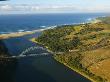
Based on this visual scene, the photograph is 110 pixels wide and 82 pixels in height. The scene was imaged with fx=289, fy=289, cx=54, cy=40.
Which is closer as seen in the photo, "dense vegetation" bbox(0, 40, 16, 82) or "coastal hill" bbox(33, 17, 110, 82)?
"dense vegetation" bbox(0, 40, 16, 82)

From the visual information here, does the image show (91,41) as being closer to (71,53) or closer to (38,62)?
(71,53)

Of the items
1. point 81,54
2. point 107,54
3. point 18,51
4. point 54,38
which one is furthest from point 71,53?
point 54,38

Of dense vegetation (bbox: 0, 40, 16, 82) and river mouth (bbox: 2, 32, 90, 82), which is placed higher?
dense vegetation (bbox: 0, 40, 16, 82)

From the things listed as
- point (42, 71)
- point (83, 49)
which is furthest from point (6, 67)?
point (83, 49)

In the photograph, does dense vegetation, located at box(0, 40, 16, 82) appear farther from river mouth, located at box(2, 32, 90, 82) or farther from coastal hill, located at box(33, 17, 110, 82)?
coastal hill, located at box(33, 17, 110, 82)

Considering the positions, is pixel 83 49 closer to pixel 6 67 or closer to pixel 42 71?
pixel 42 71

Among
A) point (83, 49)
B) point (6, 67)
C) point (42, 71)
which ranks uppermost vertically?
point (6, 67)

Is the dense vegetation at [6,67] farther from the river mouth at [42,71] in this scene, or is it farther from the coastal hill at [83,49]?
the coastal hill at [83,49]

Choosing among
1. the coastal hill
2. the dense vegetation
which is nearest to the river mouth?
the dense vegetation
